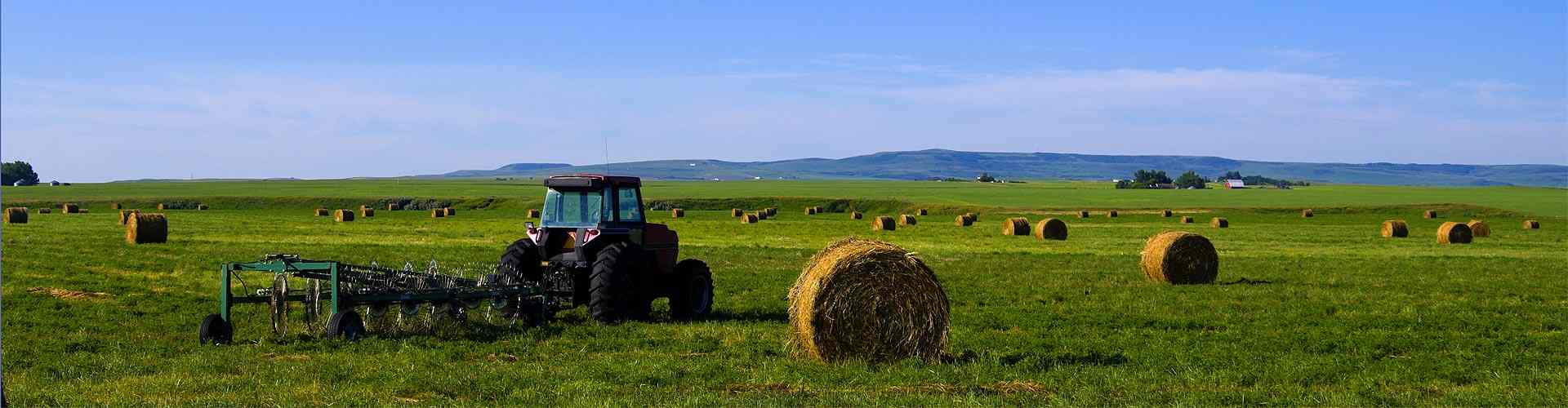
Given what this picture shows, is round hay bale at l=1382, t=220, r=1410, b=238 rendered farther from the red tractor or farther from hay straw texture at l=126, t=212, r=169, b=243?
hay straw texture at l=126, t=212, r=169, b=243

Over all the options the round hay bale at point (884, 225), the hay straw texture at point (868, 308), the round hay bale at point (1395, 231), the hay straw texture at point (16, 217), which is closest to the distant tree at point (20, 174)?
the hay straw texture at point (16, 217)

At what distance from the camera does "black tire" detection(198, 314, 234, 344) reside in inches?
567

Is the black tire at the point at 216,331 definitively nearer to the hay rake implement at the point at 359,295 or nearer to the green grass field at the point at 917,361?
the hay rake implement at the point at 359,295

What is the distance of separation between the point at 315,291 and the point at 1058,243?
30.4 metres

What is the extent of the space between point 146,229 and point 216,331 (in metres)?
24.8

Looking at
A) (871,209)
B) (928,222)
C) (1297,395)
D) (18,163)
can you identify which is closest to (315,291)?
(1297,395)

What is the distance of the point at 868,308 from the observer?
1315 cm

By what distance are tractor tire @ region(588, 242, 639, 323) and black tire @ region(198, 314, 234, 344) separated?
3988 millimetres

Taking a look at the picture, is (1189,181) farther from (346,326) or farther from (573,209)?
(346,326)

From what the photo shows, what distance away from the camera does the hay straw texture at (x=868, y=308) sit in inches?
515

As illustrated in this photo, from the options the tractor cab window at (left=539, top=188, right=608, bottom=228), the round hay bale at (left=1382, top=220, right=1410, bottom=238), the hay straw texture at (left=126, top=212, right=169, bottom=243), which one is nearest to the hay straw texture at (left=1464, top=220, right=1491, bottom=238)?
the round hay bale at (left=1382, top=220, right=1410, bottom=238)

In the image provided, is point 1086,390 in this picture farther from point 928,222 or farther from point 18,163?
point 18,163

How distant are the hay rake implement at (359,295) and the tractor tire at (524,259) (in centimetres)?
83

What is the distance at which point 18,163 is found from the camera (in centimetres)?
16888
